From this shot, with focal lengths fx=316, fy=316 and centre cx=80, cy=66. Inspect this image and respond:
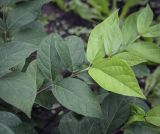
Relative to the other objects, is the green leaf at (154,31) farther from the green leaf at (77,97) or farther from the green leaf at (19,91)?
the green leaf at (19,91)

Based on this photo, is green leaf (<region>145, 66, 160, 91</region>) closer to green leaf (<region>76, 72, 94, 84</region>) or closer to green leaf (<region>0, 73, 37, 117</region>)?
green leaf (<region>76, 72, 94, 84</region>)

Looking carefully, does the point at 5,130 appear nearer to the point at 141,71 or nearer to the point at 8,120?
the point at 8,120

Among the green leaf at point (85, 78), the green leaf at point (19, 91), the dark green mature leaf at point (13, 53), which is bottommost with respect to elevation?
the green leaf at point (85, 78)

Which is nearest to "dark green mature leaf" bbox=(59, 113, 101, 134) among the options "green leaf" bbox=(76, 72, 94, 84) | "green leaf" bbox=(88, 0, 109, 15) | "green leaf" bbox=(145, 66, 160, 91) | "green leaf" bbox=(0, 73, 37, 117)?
"green leaf" bbox=(76, 72, 94, 84)

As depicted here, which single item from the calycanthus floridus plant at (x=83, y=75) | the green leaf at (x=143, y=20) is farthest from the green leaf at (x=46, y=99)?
the green leaf at (x=143, y=20)

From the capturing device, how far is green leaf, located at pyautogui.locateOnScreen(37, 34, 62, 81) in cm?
86

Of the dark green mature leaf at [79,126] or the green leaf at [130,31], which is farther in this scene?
the green leaf at [130,31]

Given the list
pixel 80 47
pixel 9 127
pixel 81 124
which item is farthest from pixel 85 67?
pixel 9 127

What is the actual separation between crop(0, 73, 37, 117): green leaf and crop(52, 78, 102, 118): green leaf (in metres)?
0.09

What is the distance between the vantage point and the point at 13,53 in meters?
0.80

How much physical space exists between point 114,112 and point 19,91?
317mm

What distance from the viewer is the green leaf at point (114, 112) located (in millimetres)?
922

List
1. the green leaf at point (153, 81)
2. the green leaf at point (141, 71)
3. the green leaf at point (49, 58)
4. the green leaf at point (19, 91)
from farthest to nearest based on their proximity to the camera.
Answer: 1. the green leaf at point (153, 81)
2. the green leaf at point (141, 71)
3. the green leaf at point (49, 58)
4. the green leaf at point (19, 91)

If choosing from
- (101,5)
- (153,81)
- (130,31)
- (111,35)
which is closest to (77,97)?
(111,35)
